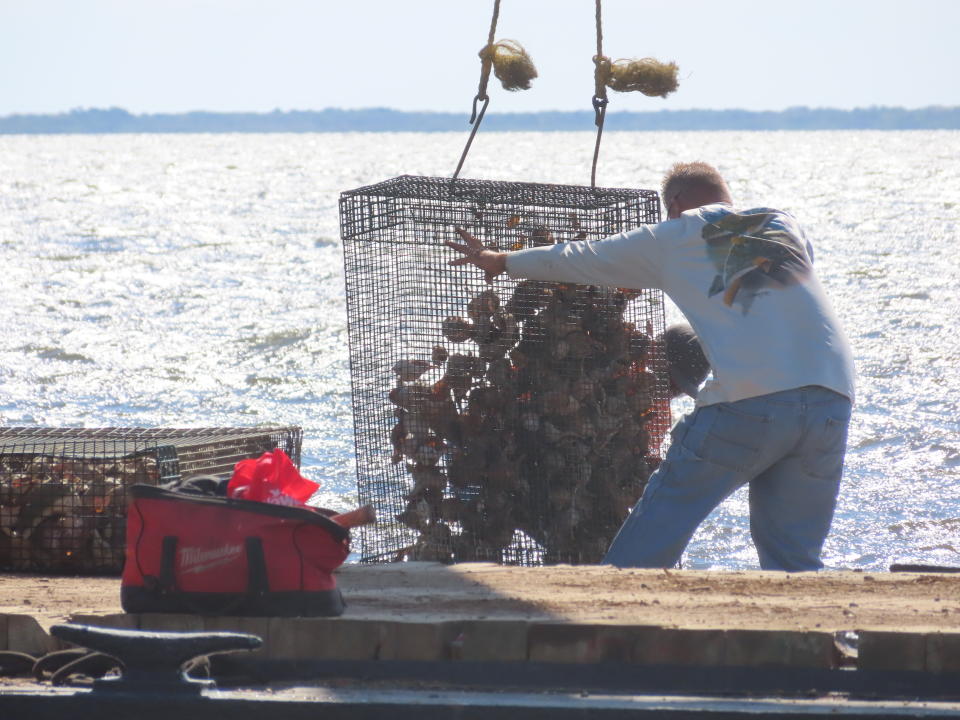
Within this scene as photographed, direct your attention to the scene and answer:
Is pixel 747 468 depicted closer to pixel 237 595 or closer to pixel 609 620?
pixel 609 620

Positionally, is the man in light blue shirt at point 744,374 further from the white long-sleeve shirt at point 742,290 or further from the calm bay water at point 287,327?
the calm bay water at point 287,327

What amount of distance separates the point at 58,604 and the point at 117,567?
1378 mm

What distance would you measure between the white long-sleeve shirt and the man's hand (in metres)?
0.39

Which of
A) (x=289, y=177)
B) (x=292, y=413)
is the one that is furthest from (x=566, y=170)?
(x=292, y=413)

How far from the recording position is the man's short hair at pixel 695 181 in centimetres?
575

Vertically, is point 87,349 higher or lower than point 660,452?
lower

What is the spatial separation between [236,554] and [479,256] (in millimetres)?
2075

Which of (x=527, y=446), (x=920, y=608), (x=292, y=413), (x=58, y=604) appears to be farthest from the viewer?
(x=292, y=413)

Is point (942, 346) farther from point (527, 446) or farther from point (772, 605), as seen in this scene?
point (772, 605)

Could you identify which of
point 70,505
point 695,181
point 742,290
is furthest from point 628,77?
point 70,505

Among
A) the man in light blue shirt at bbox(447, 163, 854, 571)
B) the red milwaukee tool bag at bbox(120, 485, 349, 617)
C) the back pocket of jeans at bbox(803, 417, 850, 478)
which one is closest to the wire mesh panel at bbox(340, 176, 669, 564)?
the man in light blue shirt at bbox(447, 163, 854, 571)

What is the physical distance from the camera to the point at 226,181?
80438 millimetres

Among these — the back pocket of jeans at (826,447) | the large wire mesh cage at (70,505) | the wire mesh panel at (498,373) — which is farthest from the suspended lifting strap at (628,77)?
the large wire mesh cage at (70,505)

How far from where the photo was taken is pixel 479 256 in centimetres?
590
